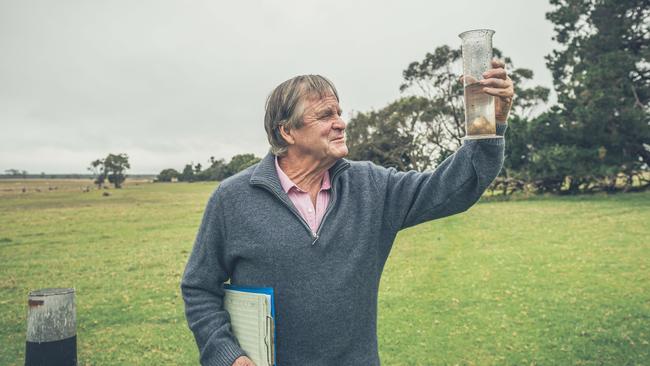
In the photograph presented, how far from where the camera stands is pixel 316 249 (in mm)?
2334

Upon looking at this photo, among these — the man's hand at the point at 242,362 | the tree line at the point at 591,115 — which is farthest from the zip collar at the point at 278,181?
the tree line at the point at 591,115

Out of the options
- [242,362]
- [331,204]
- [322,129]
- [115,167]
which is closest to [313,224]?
[331,204]

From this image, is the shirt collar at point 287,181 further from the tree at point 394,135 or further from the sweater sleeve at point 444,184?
the tree at point 394,135

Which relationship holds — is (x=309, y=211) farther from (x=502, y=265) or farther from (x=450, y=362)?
(x=502, y=265)

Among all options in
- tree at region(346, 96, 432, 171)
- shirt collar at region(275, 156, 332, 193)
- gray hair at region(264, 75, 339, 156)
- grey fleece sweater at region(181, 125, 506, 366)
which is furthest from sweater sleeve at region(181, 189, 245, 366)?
tree at region(346, 96, 432, 171)

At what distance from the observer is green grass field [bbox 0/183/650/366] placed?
6547 mm

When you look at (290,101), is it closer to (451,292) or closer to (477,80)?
(477,80)

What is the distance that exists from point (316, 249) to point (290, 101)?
2.53 feet

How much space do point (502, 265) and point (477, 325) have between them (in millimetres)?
4607

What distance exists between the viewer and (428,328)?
7.34 m

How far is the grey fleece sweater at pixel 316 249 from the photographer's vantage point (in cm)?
232

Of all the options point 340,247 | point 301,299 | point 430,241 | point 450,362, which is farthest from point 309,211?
point 430,241

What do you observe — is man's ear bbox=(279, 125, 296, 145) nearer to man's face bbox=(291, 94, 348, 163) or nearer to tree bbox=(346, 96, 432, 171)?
man's face bbox=(291, 94, 348, 163)

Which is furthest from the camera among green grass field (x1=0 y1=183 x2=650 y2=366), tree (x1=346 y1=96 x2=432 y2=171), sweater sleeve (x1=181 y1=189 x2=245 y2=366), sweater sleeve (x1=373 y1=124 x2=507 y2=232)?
tree (x1=346 y1=96 x2=432 y2=171)
